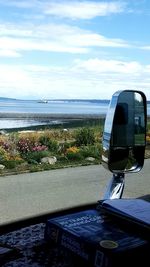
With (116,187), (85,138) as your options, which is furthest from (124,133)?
(85,138)

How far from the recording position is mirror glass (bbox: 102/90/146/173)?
315 centimetres

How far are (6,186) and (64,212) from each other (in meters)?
2.16

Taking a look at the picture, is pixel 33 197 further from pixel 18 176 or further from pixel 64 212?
pixel 18 176

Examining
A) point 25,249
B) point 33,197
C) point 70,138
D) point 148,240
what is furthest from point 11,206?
point 70,138

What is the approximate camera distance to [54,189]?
7914mm

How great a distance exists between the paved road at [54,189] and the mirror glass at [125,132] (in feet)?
8.91

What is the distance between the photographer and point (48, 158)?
1204 cm

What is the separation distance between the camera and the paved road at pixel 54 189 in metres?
6.52

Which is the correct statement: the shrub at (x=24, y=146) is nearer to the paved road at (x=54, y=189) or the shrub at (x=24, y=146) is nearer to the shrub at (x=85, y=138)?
the shrub at (x=85, y=138)

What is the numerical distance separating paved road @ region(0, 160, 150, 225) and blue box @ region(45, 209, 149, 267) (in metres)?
2.70

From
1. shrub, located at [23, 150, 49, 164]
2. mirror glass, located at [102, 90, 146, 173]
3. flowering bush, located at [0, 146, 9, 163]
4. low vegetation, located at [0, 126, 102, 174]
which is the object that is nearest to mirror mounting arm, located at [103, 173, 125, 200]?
mirror glass, located at [102, 90, 146, 173]

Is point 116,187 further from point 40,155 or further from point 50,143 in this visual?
point 50,143

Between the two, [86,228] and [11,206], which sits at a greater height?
[86,228]

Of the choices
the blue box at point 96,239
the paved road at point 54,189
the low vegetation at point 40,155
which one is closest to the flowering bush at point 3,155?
the low vegetation at point 40,155
